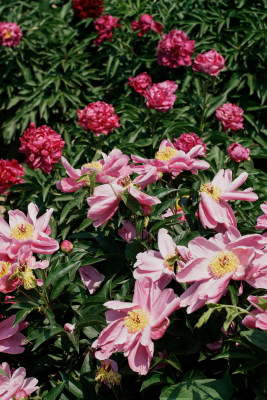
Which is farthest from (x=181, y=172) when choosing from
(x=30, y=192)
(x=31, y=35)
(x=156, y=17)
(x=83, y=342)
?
(x=31, y=35)

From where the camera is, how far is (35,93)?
11.2 feet

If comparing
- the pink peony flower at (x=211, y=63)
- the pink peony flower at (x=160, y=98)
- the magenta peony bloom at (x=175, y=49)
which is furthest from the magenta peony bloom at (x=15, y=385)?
the magenta peony bloom at (x=175, y=49)

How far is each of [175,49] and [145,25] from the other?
47cm

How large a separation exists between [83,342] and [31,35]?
2788 mm

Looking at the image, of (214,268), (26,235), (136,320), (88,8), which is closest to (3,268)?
(26,235)

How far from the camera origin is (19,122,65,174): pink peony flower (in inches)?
76.0

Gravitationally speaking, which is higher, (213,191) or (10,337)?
(213,191)

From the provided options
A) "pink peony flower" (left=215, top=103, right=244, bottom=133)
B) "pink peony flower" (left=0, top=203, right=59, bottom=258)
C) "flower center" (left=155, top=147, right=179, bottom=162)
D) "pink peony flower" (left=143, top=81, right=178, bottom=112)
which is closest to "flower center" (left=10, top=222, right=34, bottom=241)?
"pink peony flower" (left=0, top=203, right=59, bottom=258)

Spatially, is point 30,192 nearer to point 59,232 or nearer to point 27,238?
point 59,232

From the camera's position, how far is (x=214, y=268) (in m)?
1.18

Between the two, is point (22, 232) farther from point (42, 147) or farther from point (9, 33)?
point (9, 33)

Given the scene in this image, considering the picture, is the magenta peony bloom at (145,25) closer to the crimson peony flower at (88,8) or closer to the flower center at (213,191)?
the crimson peony flower at (88,8)

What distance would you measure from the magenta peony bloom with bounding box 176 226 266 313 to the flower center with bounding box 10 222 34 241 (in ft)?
1.64

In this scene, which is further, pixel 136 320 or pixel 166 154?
pixel 166 154
